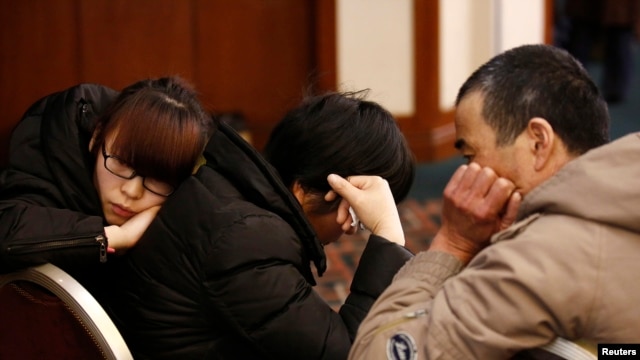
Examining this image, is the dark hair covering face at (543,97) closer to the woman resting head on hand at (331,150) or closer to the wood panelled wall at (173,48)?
the woman resting head on hand at (331,150)

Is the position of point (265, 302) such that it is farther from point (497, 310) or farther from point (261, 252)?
point (497, 310)

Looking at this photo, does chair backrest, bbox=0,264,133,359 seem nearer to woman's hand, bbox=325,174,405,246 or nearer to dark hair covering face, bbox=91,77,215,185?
dark hair covering face, bbox=91,77,215,185

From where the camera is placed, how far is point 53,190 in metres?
2.23

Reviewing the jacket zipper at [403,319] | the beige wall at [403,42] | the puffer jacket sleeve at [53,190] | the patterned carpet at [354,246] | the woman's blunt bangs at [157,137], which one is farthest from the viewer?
the beige wall at [403,42]

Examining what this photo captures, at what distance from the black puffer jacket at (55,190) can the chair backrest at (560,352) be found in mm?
852

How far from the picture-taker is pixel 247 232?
1983mm

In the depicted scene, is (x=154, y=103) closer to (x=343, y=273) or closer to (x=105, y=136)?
(x=105, y=136)

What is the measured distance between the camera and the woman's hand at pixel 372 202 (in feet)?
7.05

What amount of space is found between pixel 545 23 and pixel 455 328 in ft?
18.5

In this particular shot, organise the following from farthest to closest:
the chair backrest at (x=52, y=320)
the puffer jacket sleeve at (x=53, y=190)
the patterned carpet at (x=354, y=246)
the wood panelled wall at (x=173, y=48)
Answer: the wood panelled wall at (x=173, y=48) < the patterned carpet at (x=354, y=246) < the puffer jacket sleeve at (x=53, y=190) < the chair backrest at (x=52, y=320)

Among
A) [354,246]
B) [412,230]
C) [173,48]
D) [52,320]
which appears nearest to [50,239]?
[52,320]

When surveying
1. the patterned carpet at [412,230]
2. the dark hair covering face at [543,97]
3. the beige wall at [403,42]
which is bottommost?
the patterned carpet at [412,230]

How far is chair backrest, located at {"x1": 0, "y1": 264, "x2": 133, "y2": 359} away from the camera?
191 centimetres

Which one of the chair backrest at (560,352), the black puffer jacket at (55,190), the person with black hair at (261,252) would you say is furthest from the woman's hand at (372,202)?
the chair backrest at (560,352)
